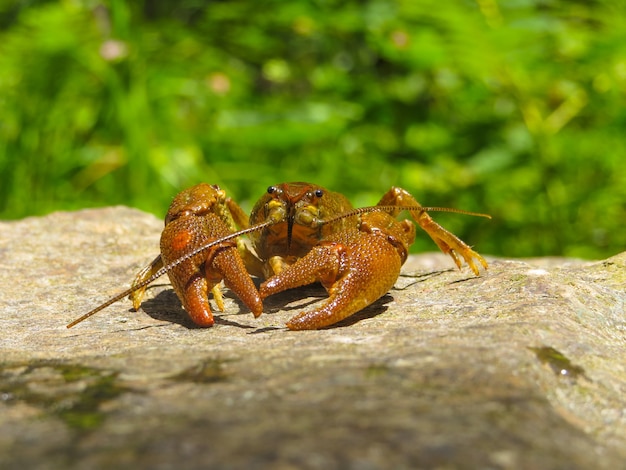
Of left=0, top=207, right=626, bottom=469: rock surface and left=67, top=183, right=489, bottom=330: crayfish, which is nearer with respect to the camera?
left=0, top=207, right=626, bottom=469: rock surface

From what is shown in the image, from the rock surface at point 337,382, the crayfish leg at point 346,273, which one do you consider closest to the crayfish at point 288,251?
the crayfish leg at point 346,273

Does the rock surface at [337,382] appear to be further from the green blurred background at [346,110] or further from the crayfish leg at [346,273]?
the green blurred background at [346,110]

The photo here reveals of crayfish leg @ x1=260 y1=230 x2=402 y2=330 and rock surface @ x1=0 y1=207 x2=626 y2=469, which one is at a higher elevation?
crayfish leg @ x1=260 y1=230 x2=402 y2=330

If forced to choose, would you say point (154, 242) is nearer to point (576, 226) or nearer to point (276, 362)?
point (276, 362)

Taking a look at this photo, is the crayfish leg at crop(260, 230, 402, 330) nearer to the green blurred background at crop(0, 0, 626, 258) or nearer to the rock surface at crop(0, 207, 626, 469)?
the rock surface at crop(0, 207, 626, 469)

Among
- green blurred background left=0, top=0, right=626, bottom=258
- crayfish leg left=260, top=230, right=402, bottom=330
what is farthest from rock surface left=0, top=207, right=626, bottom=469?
green blurred background left=0, top=0, right=626, bottom=258

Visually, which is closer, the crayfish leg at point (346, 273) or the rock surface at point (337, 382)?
the rock surface at point (337, 382)

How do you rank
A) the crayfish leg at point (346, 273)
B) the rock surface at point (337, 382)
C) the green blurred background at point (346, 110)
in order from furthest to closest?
1. the green blurred background at point (346, 110)
2. the crayfish leg at point (346, 273)
3. the rock surface at point (337, 382)
